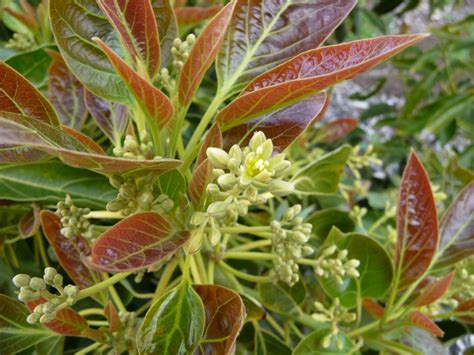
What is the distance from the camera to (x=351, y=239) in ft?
2.11

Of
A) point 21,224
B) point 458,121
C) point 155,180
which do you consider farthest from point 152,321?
point 458,121

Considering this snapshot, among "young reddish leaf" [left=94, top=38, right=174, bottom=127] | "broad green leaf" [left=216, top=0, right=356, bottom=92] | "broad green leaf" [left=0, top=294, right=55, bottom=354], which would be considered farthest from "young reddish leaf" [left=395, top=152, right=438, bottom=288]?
"broad green leaf" [left=0, top=294, right=55, bottom=354]

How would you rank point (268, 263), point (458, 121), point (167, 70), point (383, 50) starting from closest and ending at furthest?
point (383, 50)
point (167, 70)
point (268, 263)
point (458, 121)

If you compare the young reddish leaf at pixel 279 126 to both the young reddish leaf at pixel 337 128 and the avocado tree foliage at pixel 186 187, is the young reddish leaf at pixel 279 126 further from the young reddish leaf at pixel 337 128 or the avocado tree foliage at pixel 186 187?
the young reddish leaf at pixel 337 128

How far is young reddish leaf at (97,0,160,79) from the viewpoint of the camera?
46 cm

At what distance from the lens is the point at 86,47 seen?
50cm

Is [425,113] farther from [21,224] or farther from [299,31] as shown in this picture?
[21,224]

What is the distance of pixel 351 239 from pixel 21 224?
383 millimetres

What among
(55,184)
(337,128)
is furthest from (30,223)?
(337,128)

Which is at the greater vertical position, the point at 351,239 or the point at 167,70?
the point at 167,70

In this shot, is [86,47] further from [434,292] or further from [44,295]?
[434,292]

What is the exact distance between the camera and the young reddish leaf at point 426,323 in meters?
0.59

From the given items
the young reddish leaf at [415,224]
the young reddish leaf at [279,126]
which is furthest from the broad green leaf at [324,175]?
the young reddish leaf at [279,126]

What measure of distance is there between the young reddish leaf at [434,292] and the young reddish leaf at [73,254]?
37cm
